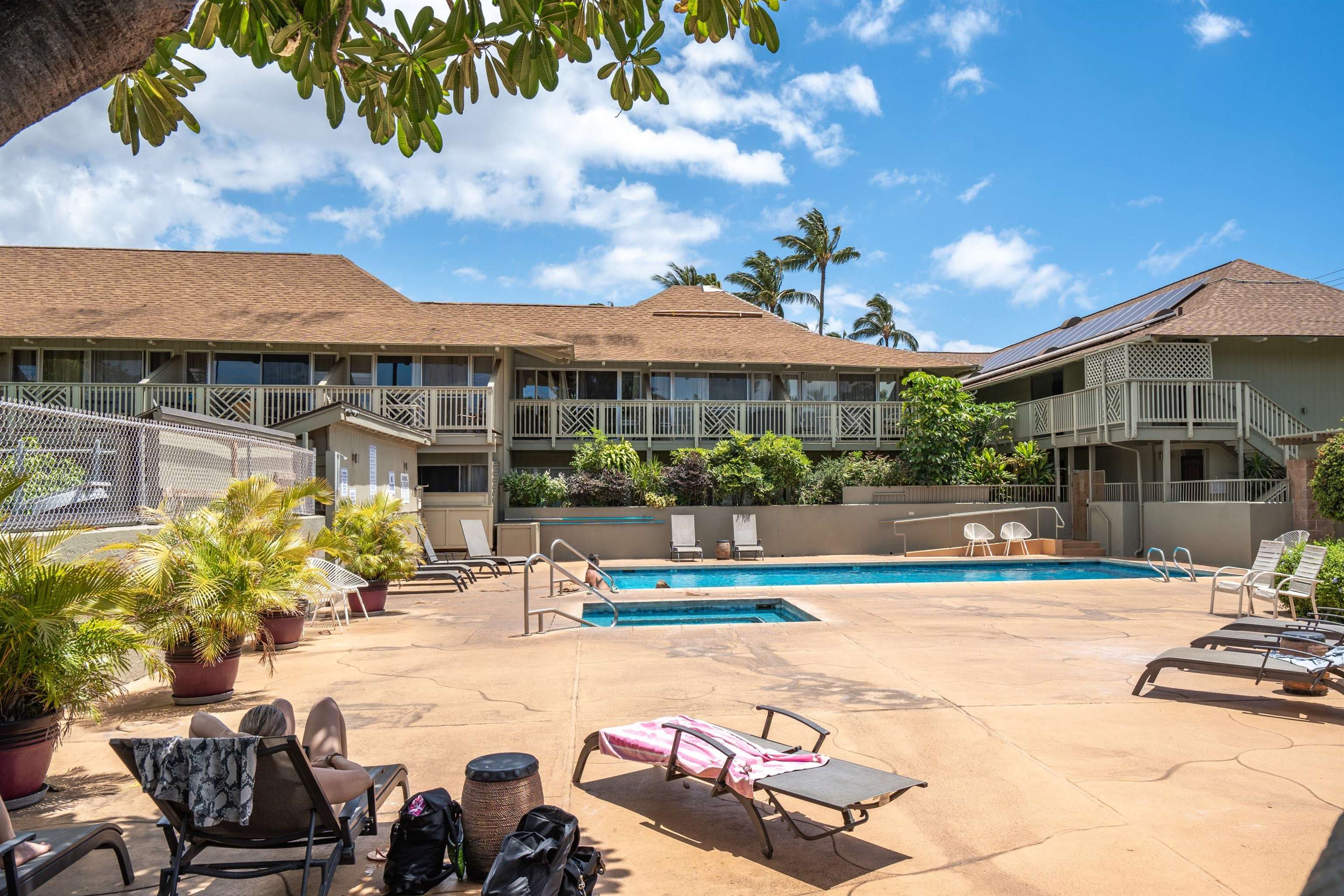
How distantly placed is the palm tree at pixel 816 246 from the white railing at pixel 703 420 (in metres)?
24.1

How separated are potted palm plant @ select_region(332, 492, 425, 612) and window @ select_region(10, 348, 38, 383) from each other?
607 inches

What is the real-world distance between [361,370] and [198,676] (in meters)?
17.0

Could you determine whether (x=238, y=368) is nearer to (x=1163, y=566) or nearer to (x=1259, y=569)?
(x=1163, y=566)

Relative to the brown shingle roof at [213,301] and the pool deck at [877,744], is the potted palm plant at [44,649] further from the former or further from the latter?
the brown shingle roof at [213,301]

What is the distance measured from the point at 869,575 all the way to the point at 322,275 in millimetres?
17652

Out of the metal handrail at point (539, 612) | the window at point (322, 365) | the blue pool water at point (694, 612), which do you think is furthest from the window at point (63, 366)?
the blue pool water at point (694, 612)

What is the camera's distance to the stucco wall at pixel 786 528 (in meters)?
21.4

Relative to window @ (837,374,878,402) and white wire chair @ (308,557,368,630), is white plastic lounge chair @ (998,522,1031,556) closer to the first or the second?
window @ (837,374,878,402)

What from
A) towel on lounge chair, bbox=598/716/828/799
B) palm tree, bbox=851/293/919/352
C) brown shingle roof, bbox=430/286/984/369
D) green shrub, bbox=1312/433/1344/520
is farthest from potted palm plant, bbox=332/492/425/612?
palm tree, bbox=851/293/919/352

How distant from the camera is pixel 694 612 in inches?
537

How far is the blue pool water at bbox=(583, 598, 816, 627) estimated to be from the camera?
13070 mm

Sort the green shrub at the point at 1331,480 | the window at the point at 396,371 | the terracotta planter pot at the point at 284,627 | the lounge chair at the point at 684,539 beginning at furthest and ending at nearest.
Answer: the window at the point at 396,371 → the lounge chair at the point at 684,539 → the green shrub at the point at 1331,480 → the terracotta planter pot at the point at 284,627

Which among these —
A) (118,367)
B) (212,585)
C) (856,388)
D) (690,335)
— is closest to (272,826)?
(212,585)

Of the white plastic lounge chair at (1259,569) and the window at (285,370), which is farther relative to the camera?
the window at (285,370)
